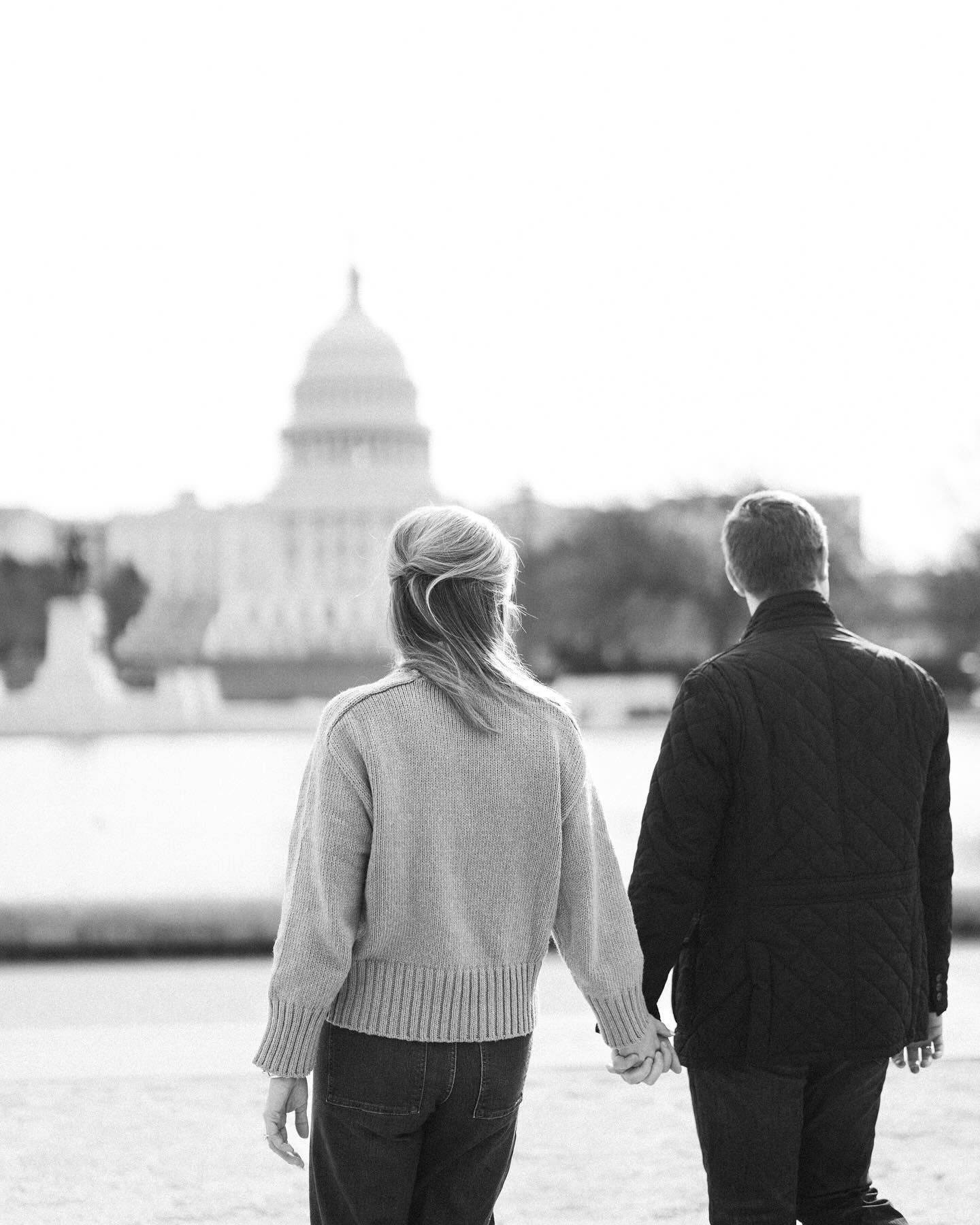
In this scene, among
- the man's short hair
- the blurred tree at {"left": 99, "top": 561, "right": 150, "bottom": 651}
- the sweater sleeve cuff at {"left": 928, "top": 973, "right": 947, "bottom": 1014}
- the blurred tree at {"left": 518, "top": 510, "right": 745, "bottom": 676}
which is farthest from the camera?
the blurred tree at {"left": 99, "top": 561, "right": 150, "bottom": 651}

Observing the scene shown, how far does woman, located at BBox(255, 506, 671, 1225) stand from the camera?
115 inches

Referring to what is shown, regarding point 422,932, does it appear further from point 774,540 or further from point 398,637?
point 774,540

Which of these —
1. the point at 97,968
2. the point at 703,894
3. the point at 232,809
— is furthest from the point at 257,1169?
the point at 232,809

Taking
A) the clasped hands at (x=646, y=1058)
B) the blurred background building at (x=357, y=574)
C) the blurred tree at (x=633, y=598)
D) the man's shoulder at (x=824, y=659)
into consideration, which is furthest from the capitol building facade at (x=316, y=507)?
the clasped hands at (x=646, y=1058)

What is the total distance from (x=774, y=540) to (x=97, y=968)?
18.5 ft

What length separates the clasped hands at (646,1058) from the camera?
3.21 m

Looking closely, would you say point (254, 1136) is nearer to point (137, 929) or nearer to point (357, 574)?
point (137, 929)

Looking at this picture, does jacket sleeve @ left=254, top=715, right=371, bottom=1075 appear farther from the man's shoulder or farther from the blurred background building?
the man's shoulder

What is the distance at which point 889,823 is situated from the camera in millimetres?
3439

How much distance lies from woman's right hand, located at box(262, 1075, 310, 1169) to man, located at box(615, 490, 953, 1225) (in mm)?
780

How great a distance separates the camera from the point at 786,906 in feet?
11.0

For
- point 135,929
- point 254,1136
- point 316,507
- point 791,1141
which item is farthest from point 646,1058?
point 316,507

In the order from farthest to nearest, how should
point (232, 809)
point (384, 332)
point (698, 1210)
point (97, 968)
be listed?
point (384, 332) → point (232, 809) → point (97, 968) → point (698, 1210)

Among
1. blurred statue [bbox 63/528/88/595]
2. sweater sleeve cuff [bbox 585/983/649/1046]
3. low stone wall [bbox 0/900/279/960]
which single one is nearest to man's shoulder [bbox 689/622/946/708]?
sweater sleeve cuff [bbox 585/983/649/1046]
